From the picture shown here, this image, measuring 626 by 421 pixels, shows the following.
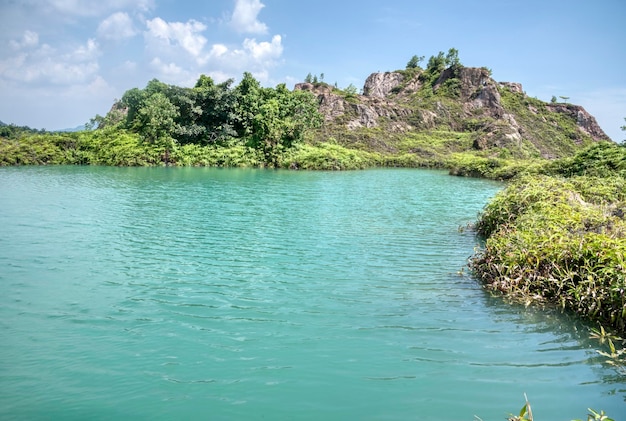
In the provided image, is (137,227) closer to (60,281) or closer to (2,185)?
Answer: (60,281)

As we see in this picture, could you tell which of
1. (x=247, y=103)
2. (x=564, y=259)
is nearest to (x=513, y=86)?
(x=247, y=103)

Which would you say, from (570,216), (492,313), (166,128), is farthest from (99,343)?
(166,128)

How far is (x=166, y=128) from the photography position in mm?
53562

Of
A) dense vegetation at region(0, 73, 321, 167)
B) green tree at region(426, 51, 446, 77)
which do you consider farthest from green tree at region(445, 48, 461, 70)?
dense vegetation at region(0, 73, 321, 167)

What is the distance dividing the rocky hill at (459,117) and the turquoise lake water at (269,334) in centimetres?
6834

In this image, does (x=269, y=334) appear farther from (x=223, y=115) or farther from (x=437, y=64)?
(x=437, y=64)

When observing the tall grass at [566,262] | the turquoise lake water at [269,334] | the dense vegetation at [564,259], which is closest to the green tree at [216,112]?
the turquoise lake water at [269,334]

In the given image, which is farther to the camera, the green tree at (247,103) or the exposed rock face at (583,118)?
the exposed rock face at (583,118)

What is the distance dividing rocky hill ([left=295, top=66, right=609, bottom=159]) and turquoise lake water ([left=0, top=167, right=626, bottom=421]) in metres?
68.3

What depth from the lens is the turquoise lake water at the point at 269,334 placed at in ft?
16.7

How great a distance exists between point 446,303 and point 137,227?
428 inches

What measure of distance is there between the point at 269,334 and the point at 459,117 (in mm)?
110826

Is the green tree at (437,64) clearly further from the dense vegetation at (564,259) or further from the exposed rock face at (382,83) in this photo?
the dense vegetation at (564,259)

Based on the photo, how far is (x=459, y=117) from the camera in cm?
10812
